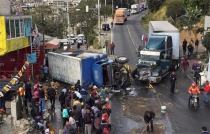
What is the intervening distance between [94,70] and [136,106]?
4894 mm

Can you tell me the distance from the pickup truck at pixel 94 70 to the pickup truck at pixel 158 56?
141 cm

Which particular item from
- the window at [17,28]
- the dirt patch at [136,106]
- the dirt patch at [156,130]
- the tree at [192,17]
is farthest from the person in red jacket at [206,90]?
the tree at [192,17]

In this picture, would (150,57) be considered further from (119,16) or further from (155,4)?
(155,4)

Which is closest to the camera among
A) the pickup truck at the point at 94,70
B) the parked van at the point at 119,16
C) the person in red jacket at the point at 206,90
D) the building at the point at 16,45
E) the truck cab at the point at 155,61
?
the person in red jacket at the point at 206,90

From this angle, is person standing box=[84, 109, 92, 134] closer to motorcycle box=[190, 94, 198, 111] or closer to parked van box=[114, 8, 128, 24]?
motorcycle box=[190, 94, 198, 111]

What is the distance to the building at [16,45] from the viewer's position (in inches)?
903

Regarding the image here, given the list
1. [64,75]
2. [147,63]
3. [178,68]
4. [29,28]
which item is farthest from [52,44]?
[178,68]

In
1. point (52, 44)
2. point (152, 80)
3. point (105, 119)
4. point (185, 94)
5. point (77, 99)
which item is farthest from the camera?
point (52, 44)

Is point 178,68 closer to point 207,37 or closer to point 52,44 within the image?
point 207,37

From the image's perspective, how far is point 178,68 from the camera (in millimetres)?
27969

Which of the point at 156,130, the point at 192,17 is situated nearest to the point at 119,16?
the point at 192,17

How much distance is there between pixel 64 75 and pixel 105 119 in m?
10.8

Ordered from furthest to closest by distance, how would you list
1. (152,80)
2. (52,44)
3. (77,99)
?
1. (52,44)
2. (152,80)
3. (77,99)

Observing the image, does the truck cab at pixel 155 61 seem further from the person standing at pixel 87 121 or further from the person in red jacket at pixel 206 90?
the person standing at pixel 87 121
